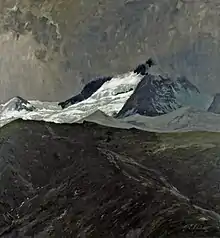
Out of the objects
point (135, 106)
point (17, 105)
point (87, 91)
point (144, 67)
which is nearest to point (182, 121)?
point (135, 106)

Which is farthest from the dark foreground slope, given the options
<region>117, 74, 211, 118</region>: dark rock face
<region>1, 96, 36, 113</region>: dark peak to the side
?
<region>1, 96, 36, 113</region>: dark peak to the side

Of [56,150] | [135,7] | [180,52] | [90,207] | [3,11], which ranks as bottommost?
[90,207]

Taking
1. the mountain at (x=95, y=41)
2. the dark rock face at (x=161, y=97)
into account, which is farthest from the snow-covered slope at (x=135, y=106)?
the mountain at (x=95, y=41)

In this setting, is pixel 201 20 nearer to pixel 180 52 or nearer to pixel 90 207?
pixel 180 52

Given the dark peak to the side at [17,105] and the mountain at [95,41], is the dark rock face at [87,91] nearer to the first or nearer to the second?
the mountain at [95,41]

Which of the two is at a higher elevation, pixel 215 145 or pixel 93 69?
pixel 93 69

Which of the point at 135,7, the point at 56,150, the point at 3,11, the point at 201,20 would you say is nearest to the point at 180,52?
the point at 201,20

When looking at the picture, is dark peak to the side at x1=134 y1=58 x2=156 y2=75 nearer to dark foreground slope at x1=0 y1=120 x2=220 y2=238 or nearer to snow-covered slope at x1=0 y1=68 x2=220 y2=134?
snow-covered slope at x1=0 y1=68 x2=220 y2=134
